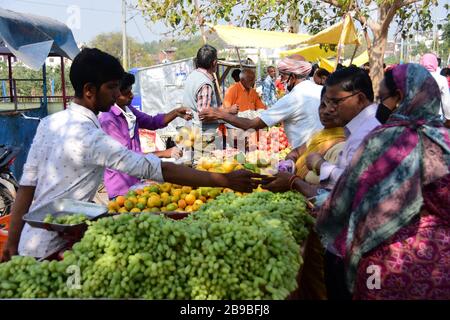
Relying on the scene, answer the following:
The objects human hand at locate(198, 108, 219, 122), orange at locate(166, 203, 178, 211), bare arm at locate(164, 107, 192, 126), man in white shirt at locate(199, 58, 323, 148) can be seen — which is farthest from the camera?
bare arm at locate(164, 107, 192, 126)

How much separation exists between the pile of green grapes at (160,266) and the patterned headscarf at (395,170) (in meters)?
0.36

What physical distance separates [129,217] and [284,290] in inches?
29.1

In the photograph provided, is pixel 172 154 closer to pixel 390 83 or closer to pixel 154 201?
pixel 154 201

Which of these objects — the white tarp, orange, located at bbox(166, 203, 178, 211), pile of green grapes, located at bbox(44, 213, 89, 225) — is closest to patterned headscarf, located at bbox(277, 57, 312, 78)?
orange, located at bbox(166, 203, 178, 211)

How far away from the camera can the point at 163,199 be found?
3.84m

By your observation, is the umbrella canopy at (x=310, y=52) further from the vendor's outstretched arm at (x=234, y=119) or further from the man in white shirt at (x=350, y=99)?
the man in white shirt at (x=350, y=99)

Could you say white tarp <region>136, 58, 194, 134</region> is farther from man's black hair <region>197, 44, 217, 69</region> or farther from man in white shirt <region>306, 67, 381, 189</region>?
man in white shirt <region>306, 67, 381, 189</region>

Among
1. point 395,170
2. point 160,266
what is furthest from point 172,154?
point 395,170

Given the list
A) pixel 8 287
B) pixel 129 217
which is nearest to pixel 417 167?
pixel 129 217

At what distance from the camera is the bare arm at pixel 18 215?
271 centimetres

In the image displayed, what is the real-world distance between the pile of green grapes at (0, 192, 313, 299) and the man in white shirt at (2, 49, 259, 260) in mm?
341

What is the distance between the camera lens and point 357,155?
2254 mm

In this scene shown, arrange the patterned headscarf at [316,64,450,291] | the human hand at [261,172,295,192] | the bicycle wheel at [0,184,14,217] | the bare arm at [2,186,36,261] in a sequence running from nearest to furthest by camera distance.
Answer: the patterned headscarf at [316,64,450,291] < the bare arm at [2,186,36,261] < the human hand at [261,172,295,192] < the bicycle wheel at [0,184,14,217]

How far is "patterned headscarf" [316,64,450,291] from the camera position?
7.01ft
